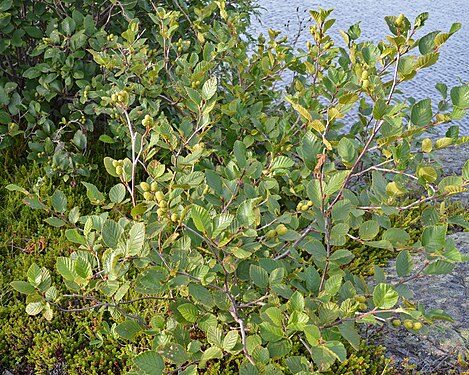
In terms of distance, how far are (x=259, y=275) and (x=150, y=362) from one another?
1.33 ft

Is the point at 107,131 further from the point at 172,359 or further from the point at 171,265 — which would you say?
the point at 172,359

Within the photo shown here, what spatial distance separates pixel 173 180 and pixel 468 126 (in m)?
4.38

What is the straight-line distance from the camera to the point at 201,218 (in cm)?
128

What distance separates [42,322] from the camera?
212 centimetres

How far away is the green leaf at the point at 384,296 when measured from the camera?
3.97ft

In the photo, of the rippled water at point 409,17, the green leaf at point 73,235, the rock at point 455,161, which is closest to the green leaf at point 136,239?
the green leaf at point 73,235

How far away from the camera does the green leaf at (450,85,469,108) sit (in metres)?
1.42

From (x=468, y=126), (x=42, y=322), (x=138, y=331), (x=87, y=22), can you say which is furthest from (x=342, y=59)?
(x=468, y=126)

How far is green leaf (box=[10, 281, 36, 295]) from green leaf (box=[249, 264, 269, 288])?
0.61 metres

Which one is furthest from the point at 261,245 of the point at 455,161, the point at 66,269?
the point at 455,161

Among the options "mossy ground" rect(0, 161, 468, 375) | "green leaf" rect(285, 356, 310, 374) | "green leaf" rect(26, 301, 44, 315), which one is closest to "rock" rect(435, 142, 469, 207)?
"mossy ground" rect(0, 161, 468, 375)

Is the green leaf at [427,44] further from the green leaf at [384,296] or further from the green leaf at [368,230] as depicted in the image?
the green leaf at [384,296]

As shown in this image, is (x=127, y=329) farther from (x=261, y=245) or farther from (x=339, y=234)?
(x=339, y=234)

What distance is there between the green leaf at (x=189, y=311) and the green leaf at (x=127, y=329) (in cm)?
14
